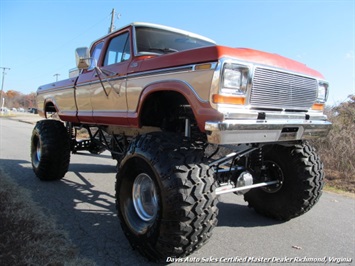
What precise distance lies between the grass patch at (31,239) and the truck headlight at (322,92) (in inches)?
124

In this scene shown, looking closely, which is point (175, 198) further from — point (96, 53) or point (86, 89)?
point (96, 53)

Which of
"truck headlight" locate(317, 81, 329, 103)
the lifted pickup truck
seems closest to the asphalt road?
the lifted pickup truck

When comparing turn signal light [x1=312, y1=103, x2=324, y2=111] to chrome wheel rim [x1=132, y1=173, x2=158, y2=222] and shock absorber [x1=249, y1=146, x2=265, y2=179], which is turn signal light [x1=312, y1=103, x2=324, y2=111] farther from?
chrome wheel rim [x1=132, y1=173, x2=158, y2=222]

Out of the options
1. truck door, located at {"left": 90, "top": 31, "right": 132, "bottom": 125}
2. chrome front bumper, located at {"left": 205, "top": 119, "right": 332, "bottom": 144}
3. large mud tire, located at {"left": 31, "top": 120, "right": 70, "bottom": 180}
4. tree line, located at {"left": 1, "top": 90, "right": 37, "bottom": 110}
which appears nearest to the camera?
chrome front bumper, located at {"left": 205, "top": 119, "right": 332, "bottom": 144}

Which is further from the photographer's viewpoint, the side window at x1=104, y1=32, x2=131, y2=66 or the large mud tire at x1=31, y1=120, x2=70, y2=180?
the large mud tire at x1=31, y1=120, x2=70, y2=180

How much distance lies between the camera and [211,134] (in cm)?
269

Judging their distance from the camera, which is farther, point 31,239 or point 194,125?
point 194,125

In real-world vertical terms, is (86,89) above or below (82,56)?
below

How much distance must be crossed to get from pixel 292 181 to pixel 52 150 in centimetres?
420

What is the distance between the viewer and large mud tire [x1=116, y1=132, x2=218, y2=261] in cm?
269

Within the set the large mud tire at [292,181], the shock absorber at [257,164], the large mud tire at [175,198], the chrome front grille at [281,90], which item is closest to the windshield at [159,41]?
the large mud tire at [175,198]

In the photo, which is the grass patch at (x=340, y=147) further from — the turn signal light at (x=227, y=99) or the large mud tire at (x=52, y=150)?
the large mud tire at (x=52, y=150)

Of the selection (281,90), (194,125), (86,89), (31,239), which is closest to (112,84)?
(86,89)

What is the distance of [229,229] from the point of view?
392 centimetres
